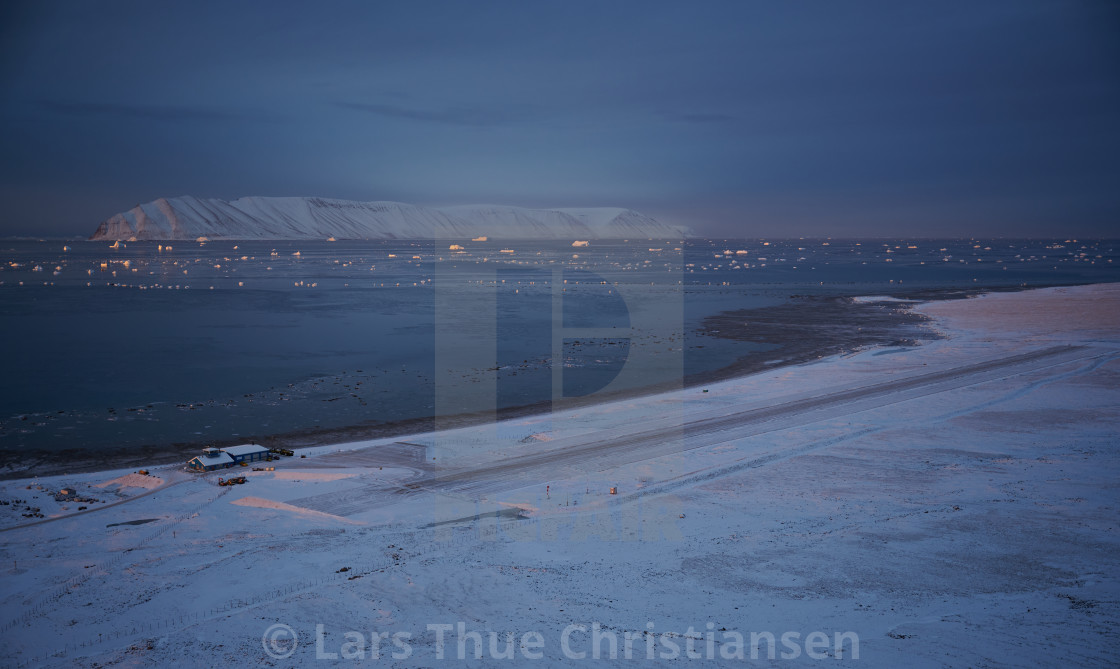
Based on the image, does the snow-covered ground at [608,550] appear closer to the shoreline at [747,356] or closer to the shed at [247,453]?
the shed at [247,453]

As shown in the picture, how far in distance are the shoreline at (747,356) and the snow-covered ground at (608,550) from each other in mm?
2064

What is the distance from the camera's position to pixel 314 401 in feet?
98.6

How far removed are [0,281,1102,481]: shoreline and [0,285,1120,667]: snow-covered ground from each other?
2064mm

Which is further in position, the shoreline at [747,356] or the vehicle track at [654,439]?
the shoreline at [747,356]

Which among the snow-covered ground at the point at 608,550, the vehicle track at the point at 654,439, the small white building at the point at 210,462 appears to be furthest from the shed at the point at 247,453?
the vehicle track at the point at 654,439

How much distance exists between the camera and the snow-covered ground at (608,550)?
39.2ft

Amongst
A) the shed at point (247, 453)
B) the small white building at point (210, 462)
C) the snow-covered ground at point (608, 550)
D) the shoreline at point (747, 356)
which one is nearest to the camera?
the snow-covered ground at point (608, 550)

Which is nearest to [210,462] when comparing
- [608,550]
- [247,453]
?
[247,453]

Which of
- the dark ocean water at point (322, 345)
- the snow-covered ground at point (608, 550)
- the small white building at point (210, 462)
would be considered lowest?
the snow-covered ground at point (608, 550)

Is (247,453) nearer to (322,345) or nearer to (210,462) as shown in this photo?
(210,462)

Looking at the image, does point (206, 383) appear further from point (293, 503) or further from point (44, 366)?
point (293, 503)

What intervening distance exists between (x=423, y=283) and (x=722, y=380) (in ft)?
182

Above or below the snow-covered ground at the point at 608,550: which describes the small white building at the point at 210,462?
above

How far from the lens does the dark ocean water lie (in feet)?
92.7
